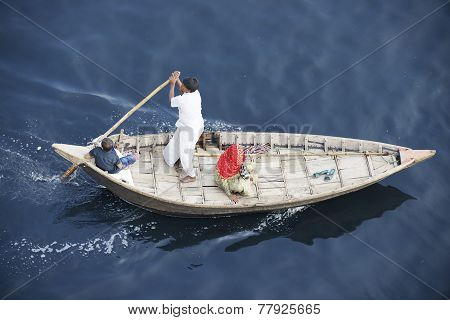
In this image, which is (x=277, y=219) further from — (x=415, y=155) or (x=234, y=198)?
(x=415, y=155)

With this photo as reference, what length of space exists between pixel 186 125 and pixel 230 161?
1086mm

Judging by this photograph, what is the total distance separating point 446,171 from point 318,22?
5.14 meters

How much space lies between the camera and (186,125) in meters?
13.9

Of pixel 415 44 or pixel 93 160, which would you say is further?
pixel 415 44

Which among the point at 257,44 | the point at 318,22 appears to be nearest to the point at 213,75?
the point at 257,44

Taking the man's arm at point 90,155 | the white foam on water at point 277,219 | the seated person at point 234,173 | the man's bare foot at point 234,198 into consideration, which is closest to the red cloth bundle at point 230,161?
the seated person at point 234,173

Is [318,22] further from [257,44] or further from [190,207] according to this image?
[190,207]

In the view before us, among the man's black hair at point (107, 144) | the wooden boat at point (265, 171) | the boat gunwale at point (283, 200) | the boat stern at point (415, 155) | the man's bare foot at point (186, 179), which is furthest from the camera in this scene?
the boat stern at point (415, 155)

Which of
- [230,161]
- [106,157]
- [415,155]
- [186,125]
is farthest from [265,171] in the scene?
[106,157]

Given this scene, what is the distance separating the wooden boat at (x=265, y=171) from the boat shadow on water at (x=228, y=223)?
0.90 feet

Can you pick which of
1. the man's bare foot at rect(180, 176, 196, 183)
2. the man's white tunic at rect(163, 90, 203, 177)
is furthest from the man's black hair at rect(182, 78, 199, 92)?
the man's bare foot at rect(180, 176, 196, 183)

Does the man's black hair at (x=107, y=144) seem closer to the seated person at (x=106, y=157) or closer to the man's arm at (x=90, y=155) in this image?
the seated person at (x=106, y=157)

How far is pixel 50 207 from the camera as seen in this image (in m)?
14.3

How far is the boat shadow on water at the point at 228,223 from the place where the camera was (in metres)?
14.3
